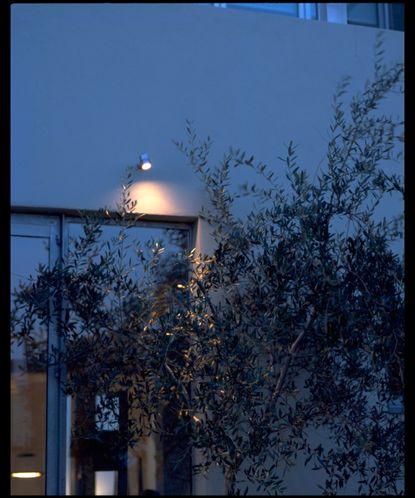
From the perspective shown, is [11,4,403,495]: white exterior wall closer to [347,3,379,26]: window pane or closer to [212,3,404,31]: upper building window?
[212,3,404,31]: upper building window

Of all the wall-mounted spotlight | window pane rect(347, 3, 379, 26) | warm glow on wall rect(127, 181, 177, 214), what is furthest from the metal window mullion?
window pane rect(347, 3, 379, 26)

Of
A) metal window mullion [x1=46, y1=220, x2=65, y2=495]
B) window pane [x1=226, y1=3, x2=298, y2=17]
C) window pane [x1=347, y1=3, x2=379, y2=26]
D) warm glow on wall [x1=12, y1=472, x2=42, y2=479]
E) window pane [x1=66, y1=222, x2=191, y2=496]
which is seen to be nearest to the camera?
window pane [x1=66, y1=222, x2=191, y2=496]

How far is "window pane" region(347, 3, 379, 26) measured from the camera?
8.73 meters

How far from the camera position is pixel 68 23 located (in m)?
7.19

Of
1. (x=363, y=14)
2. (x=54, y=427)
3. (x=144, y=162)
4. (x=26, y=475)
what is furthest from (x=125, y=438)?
(x=363, y=14)

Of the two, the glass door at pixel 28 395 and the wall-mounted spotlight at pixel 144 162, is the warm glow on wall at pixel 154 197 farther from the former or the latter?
the glass door at pixel 28 395

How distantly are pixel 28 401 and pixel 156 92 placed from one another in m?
→ 2.46

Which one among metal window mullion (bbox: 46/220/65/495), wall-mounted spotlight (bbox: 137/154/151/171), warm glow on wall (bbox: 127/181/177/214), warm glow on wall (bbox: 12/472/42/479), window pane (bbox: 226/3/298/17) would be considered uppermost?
window pane (bbox: 226/3/298/17)

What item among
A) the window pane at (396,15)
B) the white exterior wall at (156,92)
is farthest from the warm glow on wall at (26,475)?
the window pane at (396,15)

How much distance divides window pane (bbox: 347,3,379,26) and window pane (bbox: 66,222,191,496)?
312cm

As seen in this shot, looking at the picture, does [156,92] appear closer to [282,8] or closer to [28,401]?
[282,8]

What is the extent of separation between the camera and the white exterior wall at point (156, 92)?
698 cm

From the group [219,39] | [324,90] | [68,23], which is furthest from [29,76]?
[324,90]

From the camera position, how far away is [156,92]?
24.0 feet
